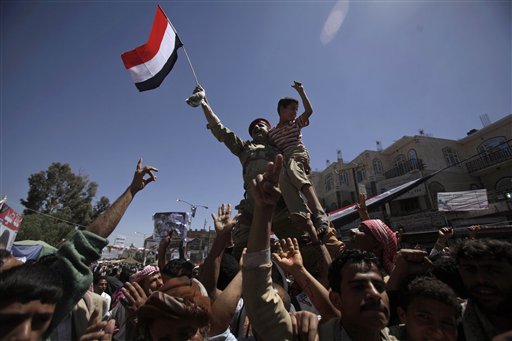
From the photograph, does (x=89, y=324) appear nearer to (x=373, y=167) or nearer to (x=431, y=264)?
(x=431, y=264)

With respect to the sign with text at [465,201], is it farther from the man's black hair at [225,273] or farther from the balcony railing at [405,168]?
the man's black hair at [225,273]

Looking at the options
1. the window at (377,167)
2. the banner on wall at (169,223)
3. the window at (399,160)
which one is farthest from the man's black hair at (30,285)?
the window at (377,167)

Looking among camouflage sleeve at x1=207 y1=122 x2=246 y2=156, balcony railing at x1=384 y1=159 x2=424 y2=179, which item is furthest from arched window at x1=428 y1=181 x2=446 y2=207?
camouflage sleeve at x1=207 y1=122 x2=246 y2=156

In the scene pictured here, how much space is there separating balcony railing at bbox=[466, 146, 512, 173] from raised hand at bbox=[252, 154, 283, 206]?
2908cm

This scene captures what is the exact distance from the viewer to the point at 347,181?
1518 inches

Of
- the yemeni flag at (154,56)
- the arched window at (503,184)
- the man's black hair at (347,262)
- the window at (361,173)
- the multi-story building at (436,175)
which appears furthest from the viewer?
the window at (361,173)

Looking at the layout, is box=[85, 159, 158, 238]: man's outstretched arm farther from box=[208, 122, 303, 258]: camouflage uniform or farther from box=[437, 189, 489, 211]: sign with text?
box=[437, 189, 489, 211]: sign with text

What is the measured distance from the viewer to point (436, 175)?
91.5 feet

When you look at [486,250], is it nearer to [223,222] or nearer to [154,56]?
[223,222]

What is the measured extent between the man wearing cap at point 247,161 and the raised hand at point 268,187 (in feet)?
8.14

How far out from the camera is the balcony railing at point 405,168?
93.7ft

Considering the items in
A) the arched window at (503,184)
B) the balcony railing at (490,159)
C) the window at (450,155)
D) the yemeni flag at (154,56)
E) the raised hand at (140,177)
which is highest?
the window at (450,155)

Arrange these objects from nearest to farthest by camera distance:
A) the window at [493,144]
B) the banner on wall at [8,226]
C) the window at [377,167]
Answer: the banner on wall at [8,226], the window at [493,144], the window at [377,167]

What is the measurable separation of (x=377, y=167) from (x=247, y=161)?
3368cm
